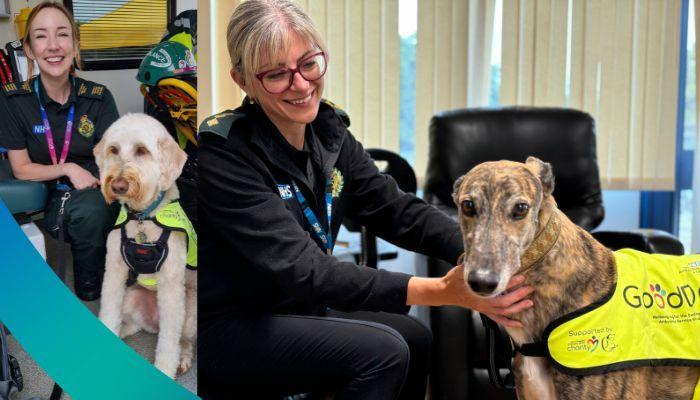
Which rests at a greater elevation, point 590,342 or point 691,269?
point 691,269

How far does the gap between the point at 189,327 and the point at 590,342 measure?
0.82 meters

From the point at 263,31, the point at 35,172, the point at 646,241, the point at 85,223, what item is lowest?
the point at 646,241

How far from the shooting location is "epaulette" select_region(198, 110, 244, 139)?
1.49m

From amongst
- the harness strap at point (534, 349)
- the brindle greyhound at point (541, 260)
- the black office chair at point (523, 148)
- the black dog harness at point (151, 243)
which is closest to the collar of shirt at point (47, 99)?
the black dog harness at point (151, 243)

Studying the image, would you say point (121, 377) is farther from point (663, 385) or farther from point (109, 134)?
point (663, 385)

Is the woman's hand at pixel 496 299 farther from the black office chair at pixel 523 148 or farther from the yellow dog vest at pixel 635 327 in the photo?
the black office chair at pixel 523 148

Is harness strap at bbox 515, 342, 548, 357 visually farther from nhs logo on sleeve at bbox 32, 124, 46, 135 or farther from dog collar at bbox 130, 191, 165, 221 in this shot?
nhs logo on sleeve at bbox 32, 124, 46, 135

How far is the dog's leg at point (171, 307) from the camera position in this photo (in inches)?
55.9

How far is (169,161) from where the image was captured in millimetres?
1365

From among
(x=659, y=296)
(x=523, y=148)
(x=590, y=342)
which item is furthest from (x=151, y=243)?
(x=523, y=148)

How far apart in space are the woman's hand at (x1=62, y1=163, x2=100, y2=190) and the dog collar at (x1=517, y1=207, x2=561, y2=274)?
84 centimetres

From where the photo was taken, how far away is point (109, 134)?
130cm

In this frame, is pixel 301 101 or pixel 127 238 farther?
pixel 301 101

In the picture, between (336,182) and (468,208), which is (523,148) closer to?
(336,182)
